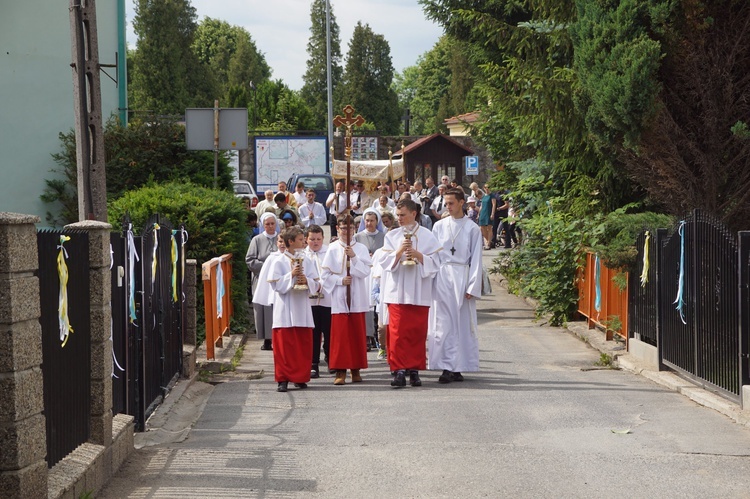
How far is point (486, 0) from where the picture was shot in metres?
24.6

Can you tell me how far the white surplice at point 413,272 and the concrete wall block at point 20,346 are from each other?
690 centimetres

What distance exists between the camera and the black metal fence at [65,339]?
6.33m

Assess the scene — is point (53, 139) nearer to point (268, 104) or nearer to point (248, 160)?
point (248, 160)

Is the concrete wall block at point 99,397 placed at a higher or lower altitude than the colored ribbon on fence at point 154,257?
lower

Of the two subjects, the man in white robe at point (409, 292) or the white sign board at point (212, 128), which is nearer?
the man in white robe at point (409, 292)

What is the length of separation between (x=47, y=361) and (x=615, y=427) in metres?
4.73

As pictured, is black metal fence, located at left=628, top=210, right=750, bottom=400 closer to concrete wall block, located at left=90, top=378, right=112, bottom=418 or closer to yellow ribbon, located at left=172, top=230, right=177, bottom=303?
yellow ribbon, located at left=172, top=230, right=177, bottom=303

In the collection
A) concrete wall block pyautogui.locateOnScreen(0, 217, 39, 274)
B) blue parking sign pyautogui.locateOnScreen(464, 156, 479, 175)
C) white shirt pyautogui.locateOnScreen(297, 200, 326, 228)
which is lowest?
concrete wall block pyautogui.locateOnScreen(0, 217, 39, 274)

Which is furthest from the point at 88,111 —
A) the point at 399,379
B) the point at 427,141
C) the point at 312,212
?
the point at 427,141

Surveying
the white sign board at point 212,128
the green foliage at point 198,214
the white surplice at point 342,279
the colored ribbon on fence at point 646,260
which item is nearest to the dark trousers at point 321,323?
the white surplice at point 342,279

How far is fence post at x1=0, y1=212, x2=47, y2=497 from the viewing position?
5469 mm

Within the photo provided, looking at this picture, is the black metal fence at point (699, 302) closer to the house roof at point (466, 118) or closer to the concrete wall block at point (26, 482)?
the concrete wall block at point (26, 482)

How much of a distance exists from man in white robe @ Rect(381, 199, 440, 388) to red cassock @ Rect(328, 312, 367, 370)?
43 centimetres

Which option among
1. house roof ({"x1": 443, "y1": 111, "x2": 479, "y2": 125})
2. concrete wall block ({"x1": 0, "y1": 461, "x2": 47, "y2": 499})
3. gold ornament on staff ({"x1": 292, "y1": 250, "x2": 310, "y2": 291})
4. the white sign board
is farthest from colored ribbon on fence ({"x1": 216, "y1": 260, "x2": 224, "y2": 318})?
house roof ({"x1": 443, "y1": 111, "x2": 479, "y2": 125})
